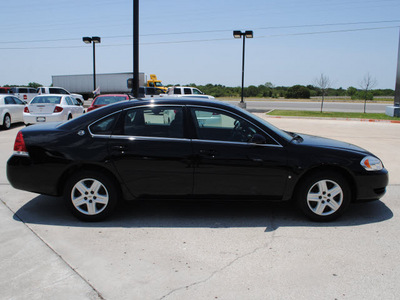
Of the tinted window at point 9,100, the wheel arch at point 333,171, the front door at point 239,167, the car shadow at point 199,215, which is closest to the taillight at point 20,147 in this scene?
the car shadow at point 199,215

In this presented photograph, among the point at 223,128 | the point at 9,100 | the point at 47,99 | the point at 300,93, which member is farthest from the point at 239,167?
the point at 300,93

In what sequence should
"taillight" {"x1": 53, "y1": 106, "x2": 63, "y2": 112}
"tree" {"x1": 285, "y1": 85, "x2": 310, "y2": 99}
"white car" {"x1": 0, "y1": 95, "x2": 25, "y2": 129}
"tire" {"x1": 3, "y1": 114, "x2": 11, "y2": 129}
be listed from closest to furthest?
"taillight" {"x1": 53, "y1": 106, "x2": 63, "y2": 112} → "white car" {"x1": 0, "y1": 95, "x2": 25, "y2": 129} → "tire" {"x1": 3, "y1": 114, "x2": 11, "y2": 129} → "tree" {"x1": 285, "y1": 85, "x2": 310, "y2": 99}

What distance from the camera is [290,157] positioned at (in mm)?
4656

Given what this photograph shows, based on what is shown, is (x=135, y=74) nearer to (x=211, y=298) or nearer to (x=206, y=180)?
(x=206, y=180)

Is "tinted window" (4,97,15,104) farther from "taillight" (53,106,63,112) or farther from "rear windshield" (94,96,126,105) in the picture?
"rear windshield" (94,96,126,105)

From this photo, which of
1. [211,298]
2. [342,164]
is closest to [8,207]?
[211,298]

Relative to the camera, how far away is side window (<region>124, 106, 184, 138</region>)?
4746 millimetres

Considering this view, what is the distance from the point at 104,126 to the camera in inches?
187

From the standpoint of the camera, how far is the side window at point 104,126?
15.5ft

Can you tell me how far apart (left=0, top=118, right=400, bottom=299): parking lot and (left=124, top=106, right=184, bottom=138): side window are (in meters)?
1.14

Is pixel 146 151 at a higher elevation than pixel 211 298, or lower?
higher

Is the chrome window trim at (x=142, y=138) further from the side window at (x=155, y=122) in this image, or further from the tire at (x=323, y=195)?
the tire at (x=323, y=195)

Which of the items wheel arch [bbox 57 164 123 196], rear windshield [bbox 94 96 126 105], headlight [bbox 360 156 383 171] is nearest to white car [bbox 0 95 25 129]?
rear windshield [bbox 94 96 126 105]

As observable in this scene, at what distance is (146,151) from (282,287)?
2.29 m
